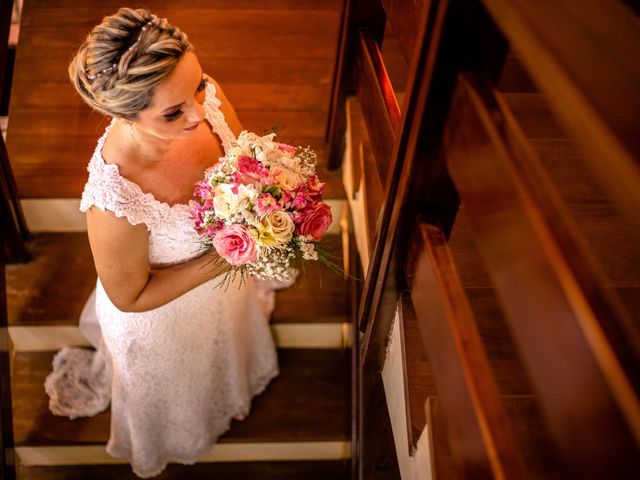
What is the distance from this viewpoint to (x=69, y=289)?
2750mm

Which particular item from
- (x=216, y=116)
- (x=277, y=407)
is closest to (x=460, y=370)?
(x=216, y=116)

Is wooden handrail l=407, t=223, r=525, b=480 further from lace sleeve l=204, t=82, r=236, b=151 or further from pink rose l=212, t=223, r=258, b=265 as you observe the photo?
lace sleeve l=204, t=82, r=236, b=151

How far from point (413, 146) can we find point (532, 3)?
49 cm

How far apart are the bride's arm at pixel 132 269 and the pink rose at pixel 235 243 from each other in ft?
0.97

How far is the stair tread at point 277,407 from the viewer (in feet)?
8.66

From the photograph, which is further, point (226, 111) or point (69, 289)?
point (69, 289)

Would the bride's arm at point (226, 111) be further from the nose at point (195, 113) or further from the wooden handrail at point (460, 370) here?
the wooden handrail at point (460, 370)

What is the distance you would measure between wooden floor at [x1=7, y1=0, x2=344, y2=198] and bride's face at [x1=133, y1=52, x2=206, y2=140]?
127cm

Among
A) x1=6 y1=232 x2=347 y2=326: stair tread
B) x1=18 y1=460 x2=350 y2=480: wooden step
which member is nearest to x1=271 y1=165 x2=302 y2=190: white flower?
x1=6 y1=232 x2=347 y2=326: stair tread

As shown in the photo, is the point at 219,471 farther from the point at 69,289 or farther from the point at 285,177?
the point at 285,177

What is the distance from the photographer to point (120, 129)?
1.74 metres

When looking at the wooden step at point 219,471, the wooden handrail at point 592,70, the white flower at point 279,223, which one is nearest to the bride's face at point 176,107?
the white flower at point 279,223

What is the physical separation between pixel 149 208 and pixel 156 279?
0.25m

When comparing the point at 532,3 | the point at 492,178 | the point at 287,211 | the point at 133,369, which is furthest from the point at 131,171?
the point at 532,3
